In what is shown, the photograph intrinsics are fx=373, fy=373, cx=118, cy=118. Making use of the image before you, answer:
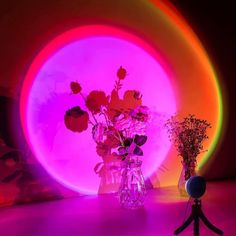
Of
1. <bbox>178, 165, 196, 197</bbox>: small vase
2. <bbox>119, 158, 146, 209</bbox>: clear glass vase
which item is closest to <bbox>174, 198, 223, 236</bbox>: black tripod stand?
<bbox>119, 158, 146, 209</bbox>: clear glass vase

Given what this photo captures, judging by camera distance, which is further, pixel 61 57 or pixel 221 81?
pixel 221 81

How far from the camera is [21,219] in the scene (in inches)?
57.5

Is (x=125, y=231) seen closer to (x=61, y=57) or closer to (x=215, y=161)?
(x=61, y=57)

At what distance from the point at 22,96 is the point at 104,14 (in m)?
0.58

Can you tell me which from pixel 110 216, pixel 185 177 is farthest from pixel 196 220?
pixel 185 177

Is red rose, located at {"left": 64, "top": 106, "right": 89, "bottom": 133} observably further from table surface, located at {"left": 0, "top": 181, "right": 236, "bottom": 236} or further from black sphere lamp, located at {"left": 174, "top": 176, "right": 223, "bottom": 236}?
black sphere lamp, located at {"left": 174, "top": 176, "right": 223, "bottom": 236}

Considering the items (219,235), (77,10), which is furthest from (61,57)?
(219,235)

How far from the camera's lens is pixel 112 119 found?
6.05 feet

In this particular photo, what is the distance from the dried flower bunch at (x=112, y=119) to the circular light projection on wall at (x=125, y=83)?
32 millimetres

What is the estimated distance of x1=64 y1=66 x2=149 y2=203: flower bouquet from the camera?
175 cm

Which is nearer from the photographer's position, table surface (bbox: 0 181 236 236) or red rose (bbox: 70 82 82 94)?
table surface (bbox: 0 181 236 236)

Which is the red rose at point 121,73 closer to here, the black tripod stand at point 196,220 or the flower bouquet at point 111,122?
the flower bouquet at point 111,122

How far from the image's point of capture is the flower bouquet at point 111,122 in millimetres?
1747

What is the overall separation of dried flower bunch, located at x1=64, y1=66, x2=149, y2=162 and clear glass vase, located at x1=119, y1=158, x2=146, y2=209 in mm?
51
